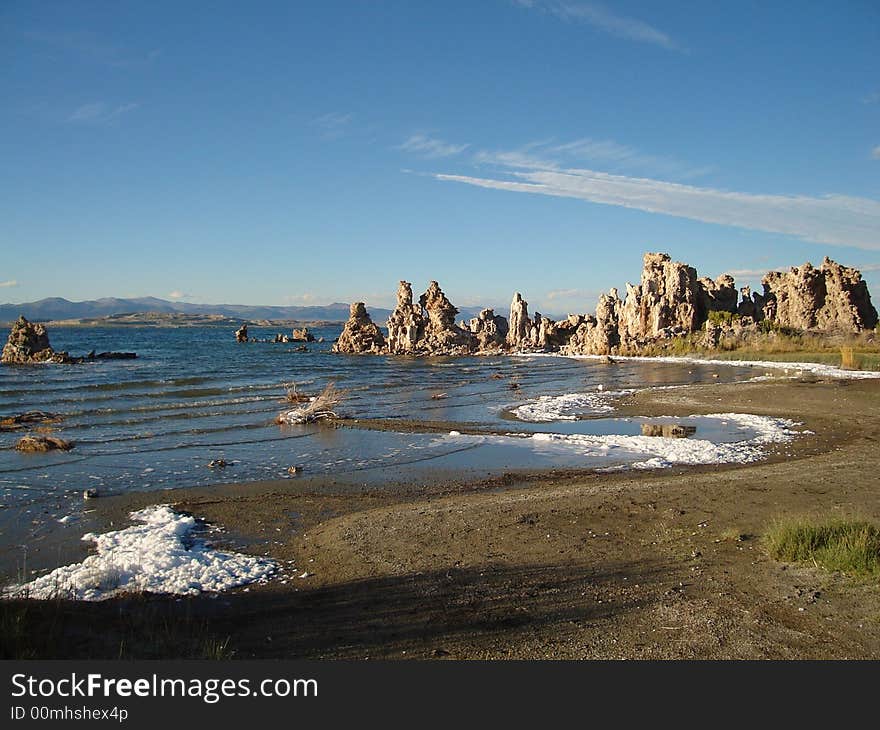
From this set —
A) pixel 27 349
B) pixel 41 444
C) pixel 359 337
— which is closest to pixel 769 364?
pixel 41 444

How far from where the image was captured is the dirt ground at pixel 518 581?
5.91 m

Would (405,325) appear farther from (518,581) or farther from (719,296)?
(518,581)

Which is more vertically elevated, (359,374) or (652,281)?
(652,281)

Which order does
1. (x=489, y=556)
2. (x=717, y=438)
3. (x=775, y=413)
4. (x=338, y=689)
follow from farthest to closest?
1. (x=775, y=413)
2. (x=717, y=438)
3. (x=489, y=556)
4. (x=338, y=689)

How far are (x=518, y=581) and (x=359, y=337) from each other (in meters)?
76.0

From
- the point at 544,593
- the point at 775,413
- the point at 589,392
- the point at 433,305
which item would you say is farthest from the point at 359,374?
the point at 544,593

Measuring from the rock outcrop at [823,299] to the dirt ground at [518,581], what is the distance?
2245 inches

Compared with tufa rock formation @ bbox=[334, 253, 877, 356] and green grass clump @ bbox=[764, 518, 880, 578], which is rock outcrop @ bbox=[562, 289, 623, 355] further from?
green grass clump @ bbox=[764, 518, 880, 578]

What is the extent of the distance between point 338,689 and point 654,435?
1697 cm

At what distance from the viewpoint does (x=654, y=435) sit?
19.8m

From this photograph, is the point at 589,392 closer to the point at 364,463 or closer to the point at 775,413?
the point at 775,413

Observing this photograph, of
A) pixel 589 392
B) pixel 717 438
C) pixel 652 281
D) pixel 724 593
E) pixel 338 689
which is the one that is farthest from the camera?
pixel 652 281

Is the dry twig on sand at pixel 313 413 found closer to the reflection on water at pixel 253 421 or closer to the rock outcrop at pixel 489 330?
the reflection on water at pixel 253 421

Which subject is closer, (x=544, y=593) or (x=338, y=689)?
(x=338, y=689)
